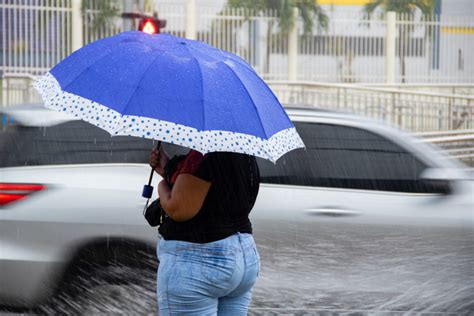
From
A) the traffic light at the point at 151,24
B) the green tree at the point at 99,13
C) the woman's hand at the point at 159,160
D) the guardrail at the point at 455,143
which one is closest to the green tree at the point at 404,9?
the guardrail at the point at 455,143

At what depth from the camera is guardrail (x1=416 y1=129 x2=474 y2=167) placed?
677 cm

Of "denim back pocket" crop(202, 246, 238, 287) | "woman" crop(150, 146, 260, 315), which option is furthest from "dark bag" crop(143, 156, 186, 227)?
"denim back pocket" crop(202, 246, 238, 287)

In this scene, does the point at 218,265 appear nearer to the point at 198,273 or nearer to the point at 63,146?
the point at 198,273

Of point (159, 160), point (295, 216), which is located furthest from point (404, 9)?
point (159, 160)

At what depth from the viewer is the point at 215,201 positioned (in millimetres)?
3580

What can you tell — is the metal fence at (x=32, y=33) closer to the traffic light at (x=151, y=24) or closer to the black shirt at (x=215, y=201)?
the traffic light at (x=151, y=24)

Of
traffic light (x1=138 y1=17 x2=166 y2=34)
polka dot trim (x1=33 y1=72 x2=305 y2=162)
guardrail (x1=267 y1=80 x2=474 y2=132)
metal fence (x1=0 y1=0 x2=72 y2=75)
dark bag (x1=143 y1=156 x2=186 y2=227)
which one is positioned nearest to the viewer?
polka dot trim (x1=33 y1=72 x2=305 y2=162)

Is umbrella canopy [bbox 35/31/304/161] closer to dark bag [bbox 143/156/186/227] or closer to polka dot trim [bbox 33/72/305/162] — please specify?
polka dot trim [bbox 33/72/305/162]

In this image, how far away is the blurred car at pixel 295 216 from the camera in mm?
6012

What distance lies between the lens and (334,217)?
615 cm

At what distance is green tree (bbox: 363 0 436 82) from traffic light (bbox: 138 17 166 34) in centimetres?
153

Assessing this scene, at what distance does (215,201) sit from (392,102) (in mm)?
3858

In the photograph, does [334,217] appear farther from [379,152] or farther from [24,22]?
[24,22]

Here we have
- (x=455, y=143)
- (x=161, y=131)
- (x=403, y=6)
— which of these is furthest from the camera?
(x=403, y=6)
